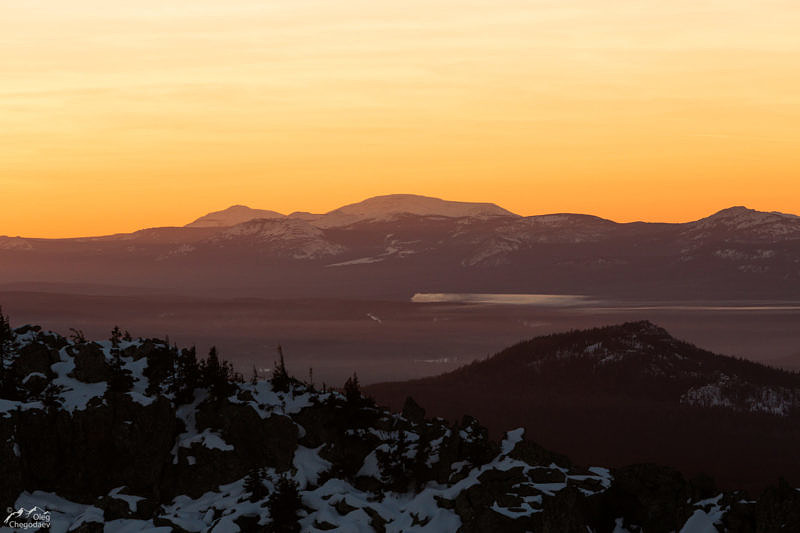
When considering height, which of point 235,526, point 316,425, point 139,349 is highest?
point 139,349

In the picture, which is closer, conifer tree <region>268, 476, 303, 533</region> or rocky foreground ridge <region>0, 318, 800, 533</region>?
rocky foreground ridge <region>0, 318, 800, 533</region>

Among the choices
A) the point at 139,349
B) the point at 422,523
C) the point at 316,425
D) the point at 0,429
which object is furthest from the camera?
the point at 139,349

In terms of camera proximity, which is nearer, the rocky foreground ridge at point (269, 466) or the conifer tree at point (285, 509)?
the rocky foreground ridge at point (269, 466)

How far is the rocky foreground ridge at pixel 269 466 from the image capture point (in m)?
135

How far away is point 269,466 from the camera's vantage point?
15538 centimetres

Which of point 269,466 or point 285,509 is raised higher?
point 269,466

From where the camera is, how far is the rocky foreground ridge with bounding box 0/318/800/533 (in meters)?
135

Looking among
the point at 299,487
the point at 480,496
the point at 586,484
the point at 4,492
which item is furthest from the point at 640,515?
the point at 4,492

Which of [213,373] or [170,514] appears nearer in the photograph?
[170,514]

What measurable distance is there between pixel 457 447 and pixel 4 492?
2570 inches

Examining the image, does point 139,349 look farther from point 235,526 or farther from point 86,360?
point 235,526

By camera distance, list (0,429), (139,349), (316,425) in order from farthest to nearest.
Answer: (139,349) → (316,425) → (0,429)

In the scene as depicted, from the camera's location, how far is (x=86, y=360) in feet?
553

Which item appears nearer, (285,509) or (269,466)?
(285,509)
